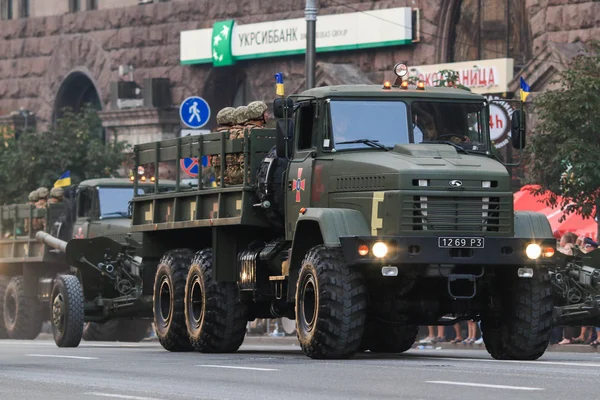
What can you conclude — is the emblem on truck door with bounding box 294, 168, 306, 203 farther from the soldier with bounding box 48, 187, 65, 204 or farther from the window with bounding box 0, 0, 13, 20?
the window with bounding box 0, 0, 13, 20

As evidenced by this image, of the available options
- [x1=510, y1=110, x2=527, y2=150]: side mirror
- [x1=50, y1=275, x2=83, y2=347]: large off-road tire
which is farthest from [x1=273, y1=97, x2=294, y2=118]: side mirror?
[x1=50, y1=275, x2=83, y2=347]: large off-road tire

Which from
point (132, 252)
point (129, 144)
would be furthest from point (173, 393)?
point (129, 144)

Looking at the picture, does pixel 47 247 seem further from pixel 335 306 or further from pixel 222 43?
pixel 335 306

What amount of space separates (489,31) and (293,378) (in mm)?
25982

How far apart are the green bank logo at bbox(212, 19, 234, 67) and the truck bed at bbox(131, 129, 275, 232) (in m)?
22.3

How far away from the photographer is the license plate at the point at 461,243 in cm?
1988

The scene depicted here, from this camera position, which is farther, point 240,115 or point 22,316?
point 22,316

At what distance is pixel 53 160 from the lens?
46.8 metres

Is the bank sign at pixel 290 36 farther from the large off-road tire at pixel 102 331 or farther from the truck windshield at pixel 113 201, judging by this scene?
the truck windshield at pixel 113 201

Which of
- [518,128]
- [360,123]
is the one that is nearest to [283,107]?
[360,123]

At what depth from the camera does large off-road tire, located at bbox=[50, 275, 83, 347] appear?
27125mm

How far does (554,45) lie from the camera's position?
38.6 metres

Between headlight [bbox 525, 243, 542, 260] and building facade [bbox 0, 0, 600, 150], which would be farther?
building facade [bbox 0, 0, 600, 150]

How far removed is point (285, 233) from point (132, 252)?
7389mm
